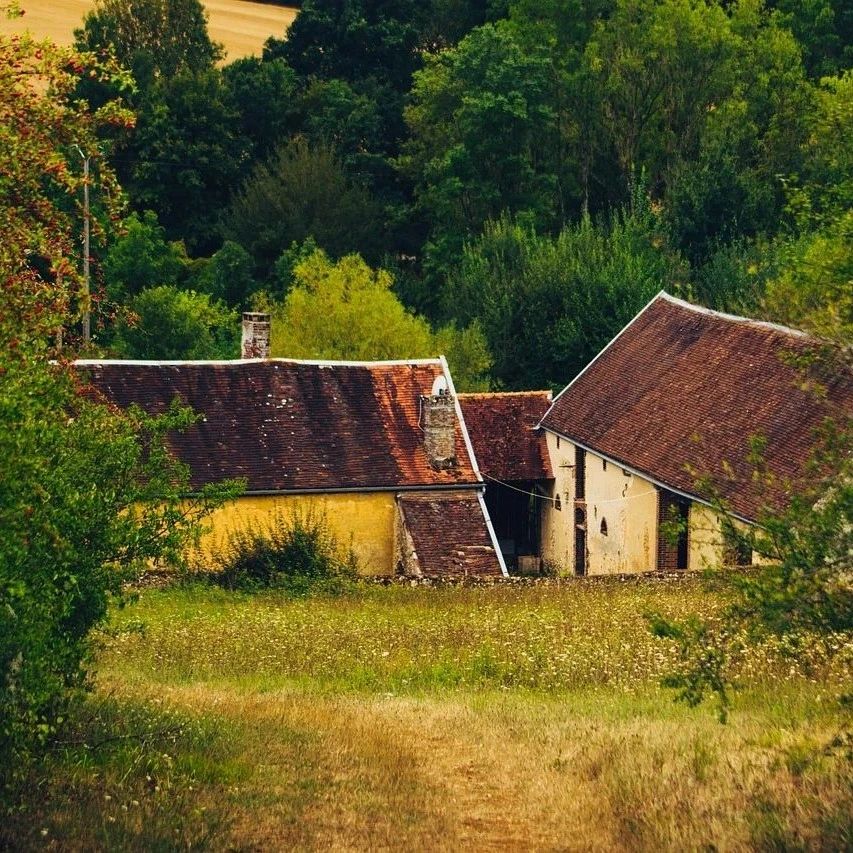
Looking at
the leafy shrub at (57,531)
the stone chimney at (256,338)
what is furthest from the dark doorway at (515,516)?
the leafy shrub at (57,531)

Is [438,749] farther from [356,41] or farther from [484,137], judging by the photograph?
[356,41]

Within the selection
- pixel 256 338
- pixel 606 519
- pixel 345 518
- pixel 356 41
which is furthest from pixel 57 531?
pixel 356 41

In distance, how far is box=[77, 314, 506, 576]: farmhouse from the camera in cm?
3850

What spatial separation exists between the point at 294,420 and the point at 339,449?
137 cm

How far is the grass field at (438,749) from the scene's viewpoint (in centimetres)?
1302

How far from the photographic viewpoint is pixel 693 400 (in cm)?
4025

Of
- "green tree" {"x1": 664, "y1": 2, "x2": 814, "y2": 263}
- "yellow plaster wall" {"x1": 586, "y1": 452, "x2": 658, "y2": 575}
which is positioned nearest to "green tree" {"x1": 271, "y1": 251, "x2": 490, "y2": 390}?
"yellow plaster wall" {"x1": 586, "y1": 452, "x2": 658, "y2": 575}

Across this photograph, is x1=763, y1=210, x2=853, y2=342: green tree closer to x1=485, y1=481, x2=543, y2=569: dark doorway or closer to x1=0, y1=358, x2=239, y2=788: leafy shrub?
x1=0, y1=358, x2=239, y2=788: leafy shrub

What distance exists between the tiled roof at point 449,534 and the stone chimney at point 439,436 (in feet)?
2.95

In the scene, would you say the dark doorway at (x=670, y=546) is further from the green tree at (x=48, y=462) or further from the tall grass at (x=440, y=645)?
the green tree at (x=48, y=462)

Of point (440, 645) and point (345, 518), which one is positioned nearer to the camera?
point (440, 645)

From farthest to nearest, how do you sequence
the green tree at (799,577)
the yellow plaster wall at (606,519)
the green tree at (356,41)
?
the green tree at (356,41) < the yellow plaster wall at (606,519) < the green tree at (799,577)

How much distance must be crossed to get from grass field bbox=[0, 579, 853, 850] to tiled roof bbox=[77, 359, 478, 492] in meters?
14.2

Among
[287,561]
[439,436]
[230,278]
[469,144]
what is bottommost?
[230,278]
